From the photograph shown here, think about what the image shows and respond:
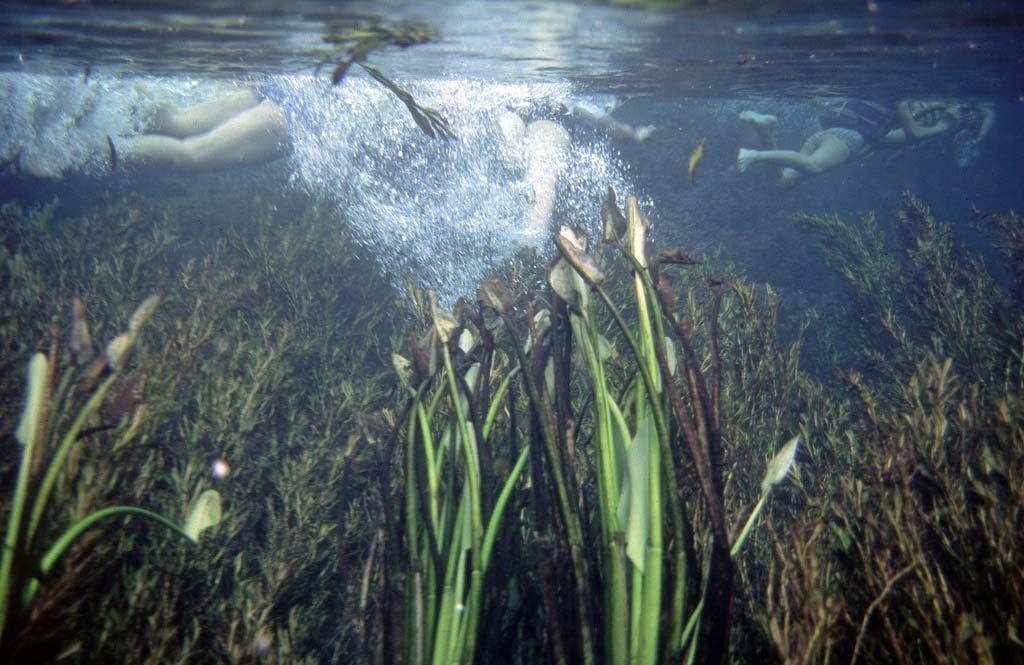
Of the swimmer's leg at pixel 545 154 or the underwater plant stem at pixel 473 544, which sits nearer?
the underwater plant stem at pixel 473 544

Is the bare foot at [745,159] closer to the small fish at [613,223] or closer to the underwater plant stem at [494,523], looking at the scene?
the small fish at [613,223]

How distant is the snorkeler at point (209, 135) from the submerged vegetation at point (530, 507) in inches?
328

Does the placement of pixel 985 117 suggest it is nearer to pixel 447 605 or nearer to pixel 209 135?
pixel 209 135

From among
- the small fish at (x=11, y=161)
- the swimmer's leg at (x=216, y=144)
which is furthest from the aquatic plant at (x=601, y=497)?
the small fish at (x=11, y=161)

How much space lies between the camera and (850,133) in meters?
14.6

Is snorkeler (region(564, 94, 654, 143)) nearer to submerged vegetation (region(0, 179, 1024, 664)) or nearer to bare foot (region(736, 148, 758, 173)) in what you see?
bare foot (region(736, 148, 758, 173))

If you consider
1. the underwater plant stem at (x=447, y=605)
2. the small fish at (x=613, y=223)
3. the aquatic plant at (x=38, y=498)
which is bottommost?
the underwater plant stem at (x=447, y=605)

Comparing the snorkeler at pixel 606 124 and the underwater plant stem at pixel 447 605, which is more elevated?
the snorkeler at pixel 606 124

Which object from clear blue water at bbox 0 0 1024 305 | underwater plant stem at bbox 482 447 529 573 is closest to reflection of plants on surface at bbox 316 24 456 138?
underwater plant stem at bbox 482 447 529 573

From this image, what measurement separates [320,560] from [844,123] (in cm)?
2110

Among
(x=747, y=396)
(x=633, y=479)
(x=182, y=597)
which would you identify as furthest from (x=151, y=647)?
(x=747, y=396)

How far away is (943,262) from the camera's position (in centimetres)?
739

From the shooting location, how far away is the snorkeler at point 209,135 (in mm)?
12008

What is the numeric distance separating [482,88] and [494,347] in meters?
14.1
